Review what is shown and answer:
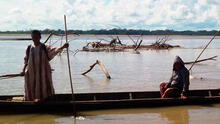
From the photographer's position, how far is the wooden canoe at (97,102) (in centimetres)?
862

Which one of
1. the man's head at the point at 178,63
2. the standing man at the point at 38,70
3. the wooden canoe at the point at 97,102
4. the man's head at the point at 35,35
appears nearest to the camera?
the man's head at the point at 35,35

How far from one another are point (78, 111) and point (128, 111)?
1118 millimetres

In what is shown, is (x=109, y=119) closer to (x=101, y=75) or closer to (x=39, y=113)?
(x=39, y=113)

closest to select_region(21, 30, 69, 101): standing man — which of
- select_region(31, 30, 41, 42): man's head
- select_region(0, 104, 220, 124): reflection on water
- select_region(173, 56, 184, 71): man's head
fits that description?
select_region(31, 30, 41, 42): man's head

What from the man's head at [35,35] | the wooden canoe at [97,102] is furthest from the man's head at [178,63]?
the man's head at [35,35]

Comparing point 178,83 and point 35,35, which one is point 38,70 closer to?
point 35,35

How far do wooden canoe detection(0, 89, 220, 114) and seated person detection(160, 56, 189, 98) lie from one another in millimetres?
247

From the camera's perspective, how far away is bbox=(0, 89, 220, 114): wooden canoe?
8625mm

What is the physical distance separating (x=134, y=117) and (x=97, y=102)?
33.7 inches

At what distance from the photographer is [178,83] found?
970cm

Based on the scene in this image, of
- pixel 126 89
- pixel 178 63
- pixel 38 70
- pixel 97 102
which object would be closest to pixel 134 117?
pixel 97 102

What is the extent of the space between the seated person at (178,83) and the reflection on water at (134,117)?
0.37 meters

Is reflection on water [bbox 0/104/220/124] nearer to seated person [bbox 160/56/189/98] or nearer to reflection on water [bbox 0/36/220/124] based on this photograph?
reflection on water [bbox 0/36/220/124]

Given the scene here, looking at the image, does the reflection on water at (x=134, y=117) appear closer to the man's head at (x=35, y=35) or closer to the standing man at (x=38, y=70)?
the standing man at (x=38, y=70)
